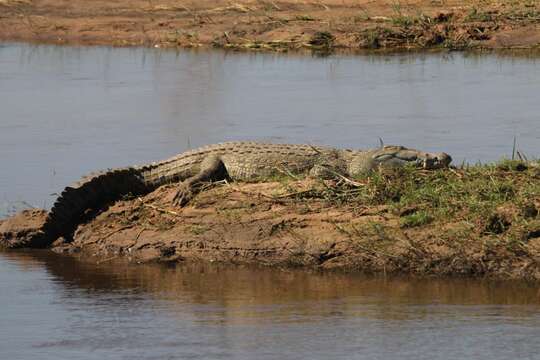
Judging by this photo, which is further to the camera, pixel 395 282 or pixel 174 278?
pixel 174 278

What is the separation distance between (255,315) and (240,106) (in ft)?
27.6

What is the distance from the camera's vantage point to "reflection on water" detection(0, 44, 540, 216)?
1409 centimetres

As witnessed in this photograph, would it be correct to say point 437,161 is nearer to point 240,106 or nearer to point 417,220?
point 417,220

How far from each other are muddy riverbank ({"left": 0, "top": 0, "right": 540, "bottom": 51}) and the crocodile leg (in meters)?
10.3

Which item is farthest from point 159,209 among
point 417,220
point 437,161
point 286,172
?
point 417,220

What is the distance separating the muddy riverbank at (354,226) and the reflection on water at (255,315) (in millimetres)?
173

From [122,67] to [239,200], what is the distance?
11358 millimetres

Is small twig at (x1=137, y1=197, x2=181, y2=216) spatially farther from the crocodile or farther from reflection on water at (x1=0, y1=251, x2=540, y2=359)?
reflection on water at (x1=0, y1=251, x2=540, y2=359)

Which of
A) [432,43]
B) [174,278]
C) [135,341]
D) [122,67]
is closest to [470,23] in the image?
[432,43]

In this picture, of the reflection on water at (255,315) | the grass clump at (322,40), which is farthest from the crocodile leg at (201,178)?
the grass clump at (322,40)

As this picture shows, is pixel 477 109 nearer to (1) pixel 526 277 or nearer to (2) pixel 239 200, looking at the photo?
(2) pixel 239 200

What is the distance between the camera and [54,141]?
15406 millimetres

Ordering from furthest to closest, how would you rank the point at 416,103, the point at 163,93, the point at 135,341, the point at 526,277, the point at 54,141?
the point at 163,93 < the point at 416,103 < the point at 54,141 < the point at 526,277 < the point at 135,341

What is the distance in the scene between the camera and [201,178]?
1153 cm
